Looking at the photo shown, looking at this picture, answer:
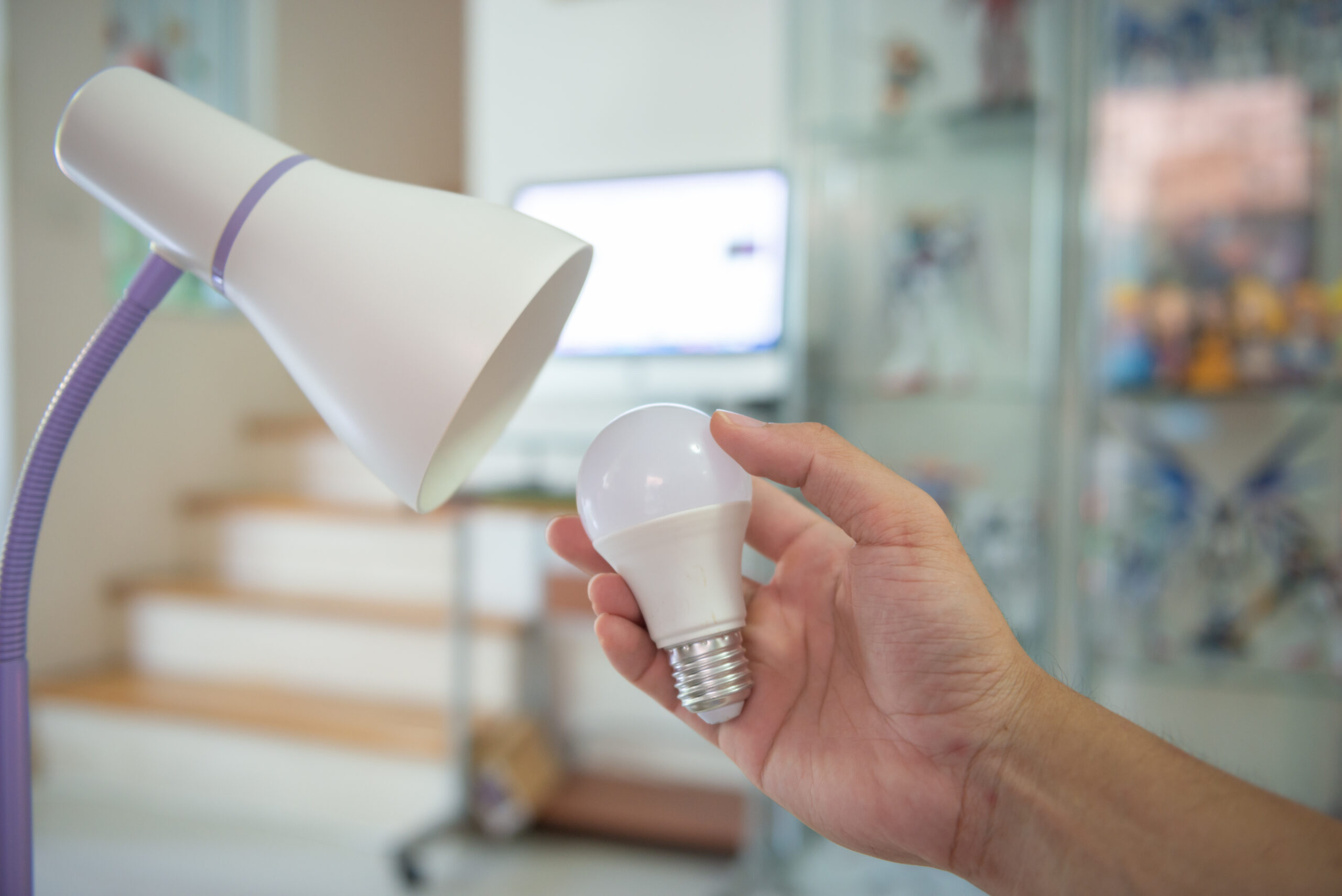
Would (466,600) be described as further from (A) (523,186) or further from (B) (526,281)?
(B) (526,281)

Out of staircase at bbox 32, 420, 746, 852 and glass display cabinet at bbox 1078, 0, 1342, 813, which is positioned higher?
glass display cabinet at bbox 1078, 0, 1342, 813

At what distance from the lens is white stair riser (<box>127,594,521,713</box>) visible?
2.47 metres

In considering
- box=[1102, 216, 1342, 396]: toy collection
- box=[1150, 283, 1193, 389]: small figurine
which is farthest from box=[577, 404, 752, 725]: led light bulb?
box=[1150, 283, 1193, 389]: small figurine

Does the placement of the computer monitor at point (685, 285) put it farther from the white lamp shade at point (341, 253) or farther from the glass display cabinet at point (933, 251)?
the white lamp shade at point (341, 253)

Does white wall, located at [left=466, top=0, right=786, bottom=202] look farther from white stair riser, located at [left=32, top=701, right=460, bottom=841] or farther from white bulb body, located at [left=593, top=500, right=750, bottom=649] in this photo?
white bulb body, located at [left=593, top=500, right=750, bottom=649]

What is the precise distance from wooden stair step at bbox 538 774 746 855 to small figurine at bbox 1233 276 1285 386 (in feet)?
5.02

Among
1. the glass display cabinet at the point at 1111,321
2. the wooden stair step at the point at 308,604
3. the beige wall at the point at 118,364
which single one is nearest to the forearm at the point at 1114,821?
the glass display cabinet at the point at 1111,321

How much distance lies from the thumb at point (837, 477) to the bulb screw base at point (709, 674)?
0.11 m

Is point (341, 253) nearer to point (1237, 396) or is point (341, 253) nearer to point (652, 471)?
point (652, 471)

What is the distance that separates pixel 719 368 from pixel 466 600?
92 centimetres

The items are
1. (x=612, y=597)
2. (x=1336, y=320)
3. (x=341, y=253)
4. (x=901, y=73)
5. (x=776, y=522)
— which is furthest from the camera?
(x=901, y=73)

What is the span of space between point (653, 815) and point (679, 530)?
6.24 ft

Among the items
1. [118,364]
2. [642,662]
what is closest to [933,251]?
[642,662]

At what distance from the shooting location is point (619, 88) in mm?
2598
